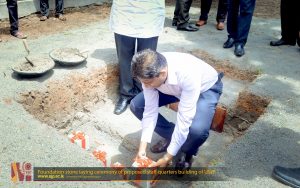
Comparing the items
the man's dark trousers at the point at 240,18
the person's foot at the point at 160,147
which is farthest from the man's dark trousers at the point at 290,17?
the person's foot at the point at 160,147

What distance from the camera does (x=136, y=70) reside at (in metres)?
2.51

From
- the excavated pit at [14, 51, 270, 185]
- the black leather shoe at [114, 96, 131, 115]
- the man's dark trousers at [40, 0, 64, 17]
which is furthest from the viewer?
the man's dark trousers at [40, 0, 64, 17]

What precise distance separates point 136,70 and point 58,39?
3573 millimetres

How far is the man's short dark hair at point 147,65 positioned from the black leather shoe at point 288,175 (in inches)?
56.4

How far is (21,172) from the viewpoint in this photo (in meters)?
2.82

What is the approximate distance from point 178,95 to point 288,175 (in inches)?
47.0

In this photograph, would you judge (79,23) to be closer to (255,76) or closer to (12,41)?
(12,41)

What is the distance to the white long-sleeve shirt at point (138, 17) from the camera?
158 inches

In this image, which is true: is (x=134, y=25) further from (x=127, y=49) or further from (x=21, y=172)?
(x=21, y=172)

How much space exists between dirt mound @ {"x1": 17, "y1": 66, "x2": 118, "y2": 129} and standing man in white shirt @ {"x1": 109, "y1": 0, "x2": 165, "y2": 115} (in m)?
0.60

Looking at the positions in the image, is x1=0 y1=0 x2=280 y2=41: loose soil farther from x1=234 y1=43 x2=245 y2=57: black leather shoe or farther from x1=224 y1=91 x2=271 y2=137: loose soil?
x1=224 y1=91 x2=271 y2=137: loose soil

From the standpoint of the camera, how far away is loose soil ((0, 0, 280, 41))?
6.10 meters

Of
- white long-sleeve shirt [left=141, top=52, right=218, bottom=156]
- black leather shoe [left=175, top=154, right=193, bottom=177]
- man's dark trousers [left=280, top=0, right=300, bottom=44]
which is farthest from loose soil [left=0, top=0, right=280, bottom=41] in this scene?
black leather shoe [left=175, top=154, right=193, bottom=177]

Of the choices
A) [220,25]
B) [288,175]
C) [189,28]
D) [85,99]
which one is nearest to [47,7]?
[189,28]
